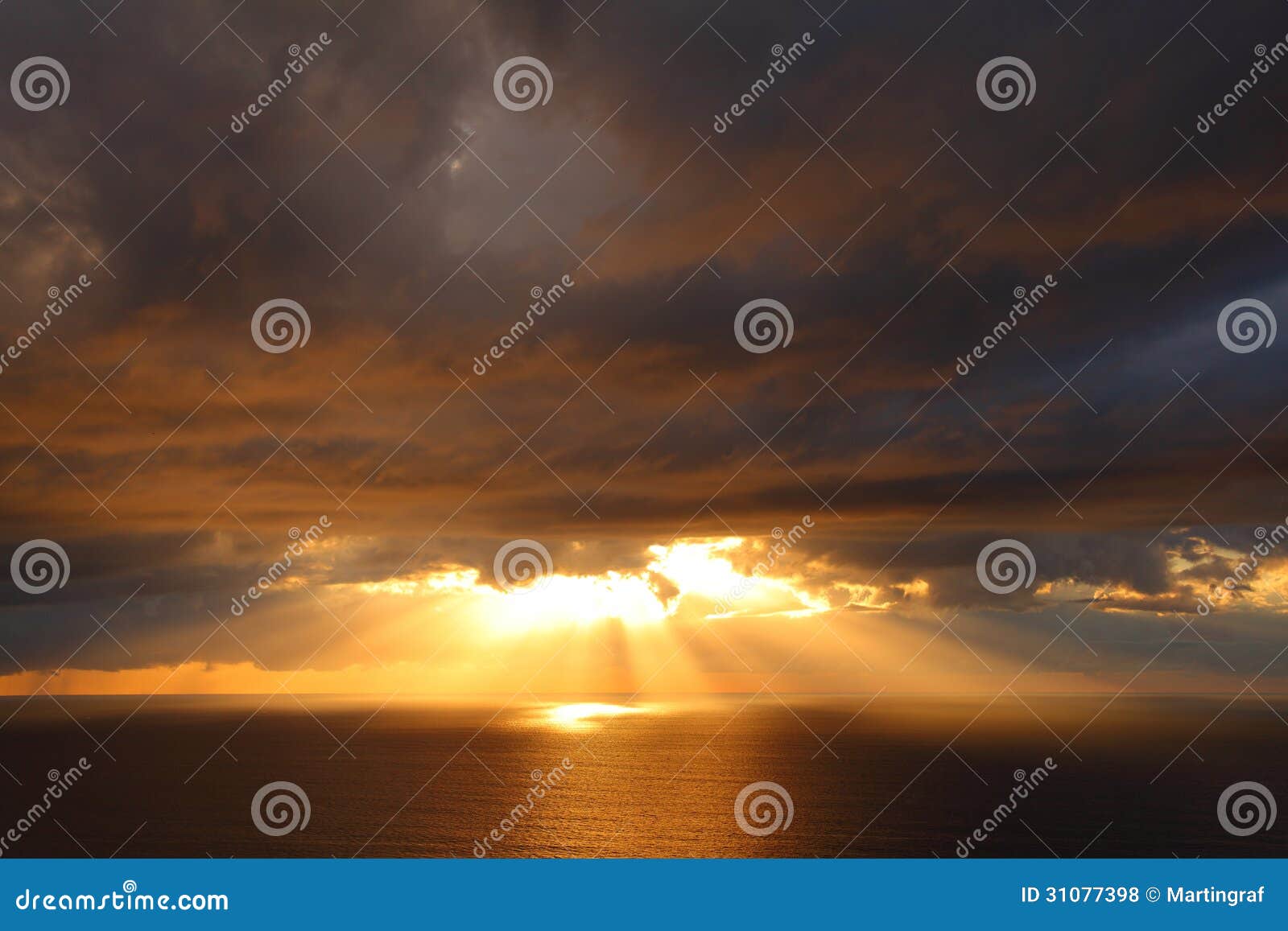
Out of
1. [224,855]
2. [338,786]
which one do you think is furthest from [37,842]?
[338,786]

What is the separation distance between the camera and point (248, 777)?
174m

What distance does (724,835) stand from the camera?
379ft

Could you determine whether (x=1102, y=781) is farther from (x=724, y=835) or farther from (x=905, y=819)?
(x=724, y=835)

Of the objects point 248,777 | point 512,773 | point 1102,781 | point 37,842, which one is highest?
point 1102,781

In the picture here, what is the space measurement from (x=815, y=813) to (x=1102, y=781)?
73.1 m

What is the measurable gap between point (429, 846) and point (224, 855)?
2424cm

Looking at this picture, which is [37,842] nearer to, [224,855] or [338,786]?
[224,855]

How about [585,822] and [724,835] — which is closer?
[724,835]

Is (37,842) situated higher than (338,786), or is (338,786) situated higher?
(338,786)

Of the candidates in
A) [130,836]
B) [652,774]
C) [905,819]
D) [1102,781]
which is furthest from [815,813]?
[130,836]

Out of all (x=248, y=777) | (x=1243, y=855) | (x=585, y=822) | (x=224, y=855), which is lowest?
(x=224, y=855)

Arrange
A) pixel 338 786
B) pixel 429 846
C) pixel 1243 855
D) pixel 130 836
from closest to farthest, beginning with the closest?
1. pixel 1243 855
2. pixel 429 846
3. pixel 130 836
4. pixel 338 786

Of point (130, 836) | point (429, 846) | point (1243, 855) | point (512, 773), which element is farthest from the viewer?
point (512, 773)

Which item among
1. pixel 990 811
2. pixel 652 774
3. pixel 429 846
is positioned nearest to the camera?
pixel 429 846
